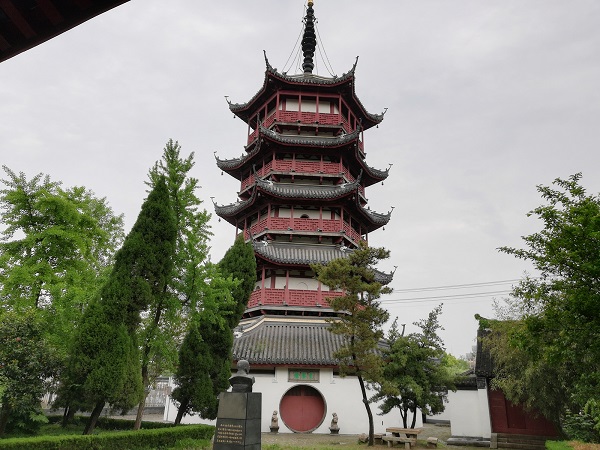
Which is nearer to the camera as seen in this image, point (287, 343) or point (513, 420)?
point (513, 420)

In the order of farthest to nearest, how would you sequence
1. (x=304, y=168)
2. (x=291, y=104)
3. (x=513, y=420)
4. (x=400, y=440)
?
(x=291, y=104), (x=304, y=168), (x=513, y=420), (x=400, y=440)

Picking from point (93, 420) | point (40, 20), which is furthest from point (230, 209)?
point (40, 20)

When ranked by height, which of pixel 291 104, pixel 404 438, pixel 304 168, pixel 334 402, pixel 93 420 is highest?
pixel 291 104

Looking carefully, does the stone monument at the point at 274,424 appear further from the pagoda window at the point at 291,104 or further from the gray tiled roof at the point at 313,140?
the pagoda window at the point at 291,104

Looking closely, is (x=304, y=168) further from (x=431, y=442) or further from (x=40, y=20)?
(x=40, y=20)

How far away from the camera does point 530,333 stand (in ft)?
32.3

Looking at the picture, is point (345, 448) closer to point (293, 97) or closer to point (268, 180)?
point (268, 180)

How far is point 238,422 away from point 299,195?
1693 cm

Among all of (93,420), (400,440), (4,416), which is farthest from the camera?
(400,440)

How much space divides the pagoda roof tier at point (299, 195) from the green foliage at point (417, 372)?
10.2 m

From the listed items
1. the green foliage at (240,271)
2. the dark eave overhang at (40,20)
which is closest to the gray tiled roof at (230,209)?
the green foliage at (240,271)

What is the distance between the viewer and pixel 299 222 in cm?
2705

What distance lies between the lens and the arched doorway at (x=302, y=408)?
838 inches

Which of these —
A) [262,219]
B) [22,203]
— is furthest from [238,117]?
[22,203]
